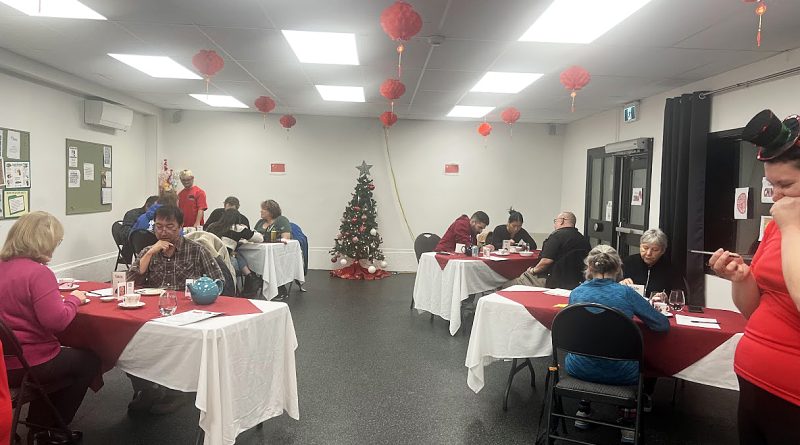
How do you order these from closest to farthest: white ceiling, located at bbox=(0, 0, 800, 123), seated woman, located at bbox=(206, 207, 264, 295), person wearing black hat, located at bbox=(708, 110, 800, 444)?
person wearing black hat, located at bbox=(708, 110, 800, 444) < white ceiling, located at bbox=(0, 0, 800, 123) < seated woman, located at bbox=(206, 207, 264, 295)

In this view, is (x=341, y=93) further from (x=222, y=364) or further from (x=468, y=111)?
(x=222, y=364)

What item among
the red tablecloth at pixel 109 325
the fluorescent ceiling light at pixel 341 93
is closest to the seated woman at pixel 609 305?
the red tablecloth at pixel 109 325

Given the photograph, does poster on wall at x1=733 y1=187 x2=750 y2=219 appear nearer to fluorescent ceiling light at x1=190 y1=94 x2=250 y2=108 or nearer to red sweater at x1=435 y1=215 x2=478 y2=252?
red sweater at x1=435 y1=215 x2=478 y2=252

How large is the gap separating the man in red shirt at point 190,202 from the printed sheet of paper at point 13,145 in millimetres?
1830

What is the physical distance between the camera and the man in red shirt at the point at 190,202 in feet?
23.2

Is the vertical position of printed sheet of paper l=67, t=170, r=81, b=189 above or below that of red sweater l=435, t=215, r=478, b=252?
above

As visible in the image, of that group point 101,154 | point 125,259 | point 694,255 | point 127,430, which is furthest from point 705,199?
point 101,154

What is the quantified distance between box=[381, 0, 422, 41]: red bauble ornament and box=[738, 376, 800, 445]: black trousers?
2381 millimetres

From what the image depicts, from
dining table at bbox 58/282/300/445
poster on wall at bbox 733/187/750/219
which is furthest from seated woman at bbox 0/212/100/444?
poster on wall at bbox 733/187/750/219

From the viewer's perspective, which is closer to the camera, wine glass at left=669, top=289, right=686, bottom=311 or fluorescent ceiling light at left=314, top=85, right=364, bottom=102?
wine glass at left=669, top=289, right=686, bottom=311

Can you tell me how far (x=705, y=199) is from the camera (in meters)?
5.37

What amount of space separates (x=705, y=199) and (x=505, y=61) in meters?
2.52

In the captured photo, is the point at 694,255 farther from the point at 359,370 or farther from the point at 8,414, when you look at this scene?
the point at 8,414

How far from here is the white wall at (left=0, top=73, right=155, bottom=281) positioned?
18.7ft
